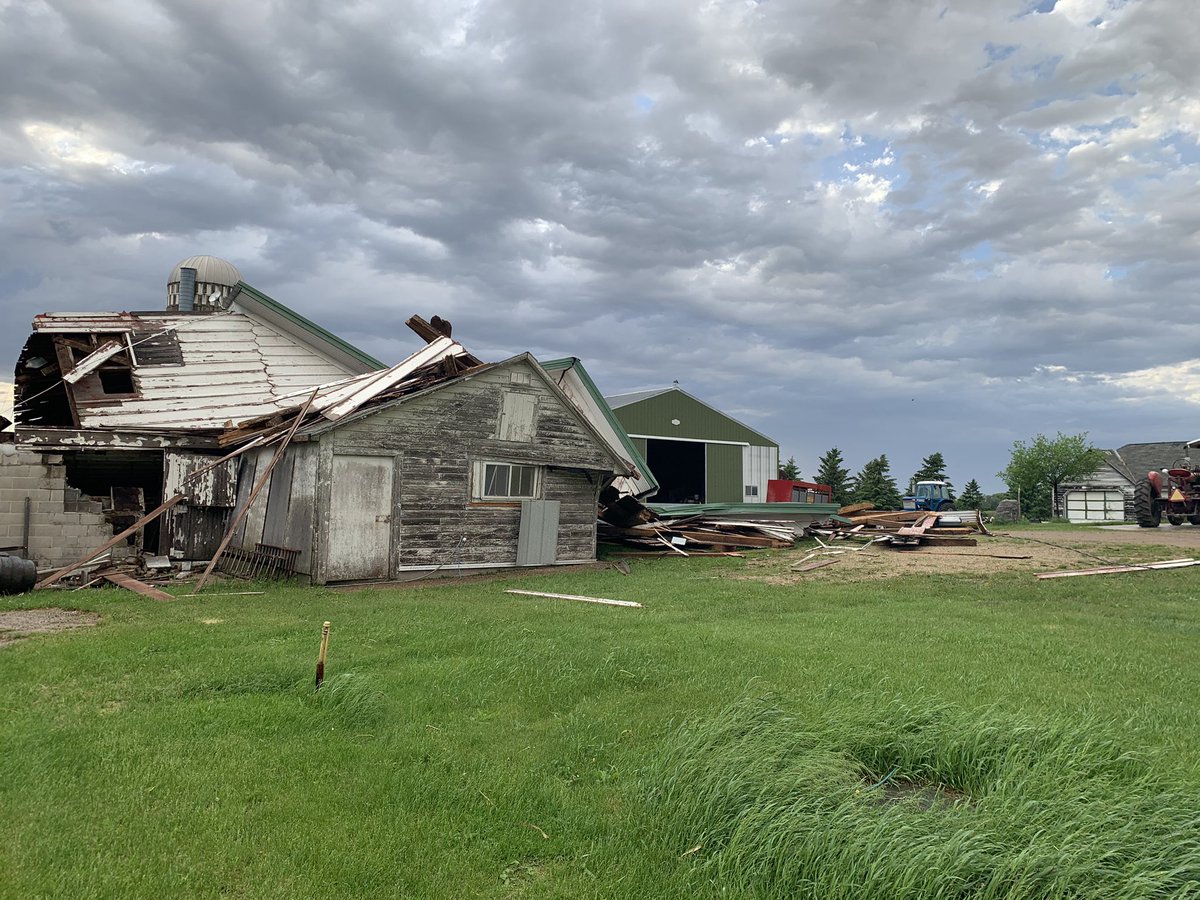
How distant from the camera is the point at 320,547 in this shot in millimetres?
15000

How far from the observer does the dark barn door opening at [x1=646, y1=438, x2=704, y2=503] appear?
41.6 meters

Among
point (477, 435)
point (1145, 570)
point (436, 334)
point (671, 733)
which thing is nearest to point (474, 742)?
point (671, 733)

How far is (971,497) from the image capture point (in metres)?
59.6

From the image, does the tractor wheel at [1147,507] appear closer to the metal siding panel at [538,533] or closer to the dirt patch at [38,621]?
the metal siding panel at [538,533]

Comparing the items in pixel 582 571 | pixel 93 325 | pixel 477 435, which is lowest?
pixel 582 571

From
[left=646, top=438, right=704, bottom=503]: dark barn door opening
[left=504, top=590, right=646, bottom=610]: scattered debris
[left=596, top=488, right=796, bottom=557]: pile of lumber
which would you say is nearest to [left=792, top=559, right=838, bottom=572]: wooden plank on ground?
[left=596, top=488, right=796, bottom=557]: pile of lumber

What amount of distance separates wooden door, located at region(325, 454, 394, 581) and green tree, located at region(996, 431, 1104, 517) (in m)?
48.2

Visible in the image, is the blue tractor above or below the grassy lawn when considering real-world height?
above

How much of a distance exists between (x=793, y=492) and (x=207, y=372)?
2833 centimetres

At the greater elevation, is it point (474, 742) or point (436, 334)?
A: point (436, 334)

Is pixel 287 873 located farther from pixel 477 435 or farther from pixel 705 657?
pixel 477 435

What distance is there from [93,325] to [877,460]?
47282 mm

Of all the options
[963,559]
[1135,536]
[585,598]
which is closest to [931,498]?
[1135,536]

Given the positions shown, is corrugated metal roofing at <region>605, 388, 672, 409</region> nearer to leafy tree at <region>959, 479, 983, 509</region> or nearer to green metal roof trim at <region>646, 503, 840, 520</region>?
green metal roof trim at <region>646, 503, 840, 520</region>
